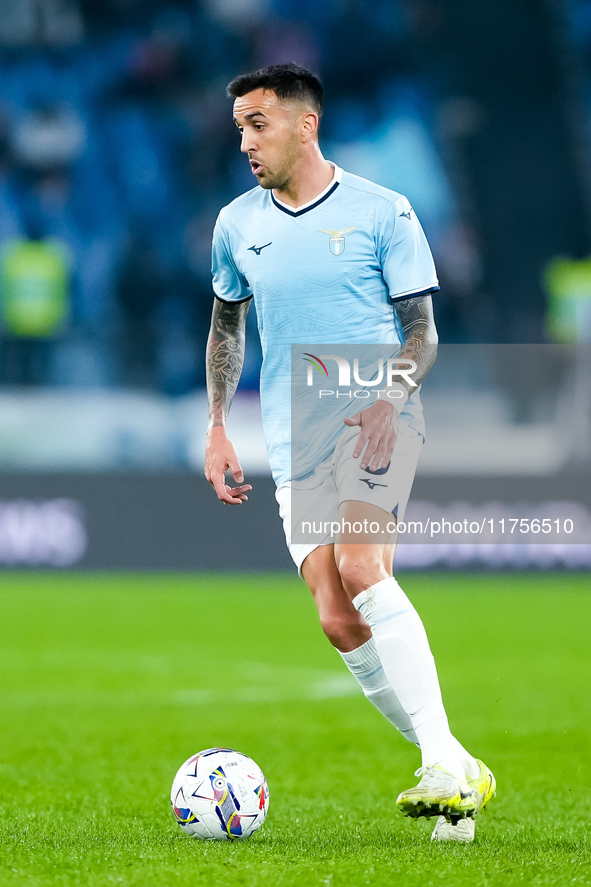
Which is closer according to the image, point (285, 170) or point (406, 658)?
point (406, 658)

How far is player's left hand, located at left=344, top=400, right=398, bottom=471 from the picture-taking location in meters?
3.57

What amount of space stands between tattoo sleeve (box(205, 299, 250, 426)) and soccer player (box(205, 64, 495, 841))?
20 centimetres

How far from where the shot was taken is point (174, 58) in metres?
16.1

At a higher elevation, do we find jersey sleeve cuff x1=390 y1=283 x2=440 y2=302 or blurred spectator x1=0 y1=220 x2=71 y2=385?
blurred spectator x1=0 y1=220 x2=71 y2=385

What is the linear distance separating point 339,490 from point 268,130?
1.10 m

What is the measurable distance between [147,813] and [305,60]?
13.5m

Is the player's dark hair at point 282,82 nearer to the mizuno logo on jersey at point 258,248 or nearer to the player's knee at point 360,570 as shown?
the mizuno logo on jersey at point 258,248

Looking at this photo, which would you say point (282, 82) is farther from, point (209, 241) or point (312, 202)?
point (209, 241)

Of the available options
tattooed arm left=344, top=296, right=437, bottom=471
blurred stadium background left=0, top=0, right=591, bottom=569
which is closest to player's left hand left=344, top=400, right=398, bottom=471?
tattooed arm left=344, top=296, right=437, bottom=471

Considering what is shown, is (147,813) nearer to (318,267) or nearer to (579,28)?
(318,267)

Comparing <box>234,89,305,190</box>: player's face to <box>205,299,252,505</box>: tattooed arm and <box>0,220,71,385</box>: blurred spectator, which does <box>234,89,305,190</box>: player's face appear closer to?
<box>205,299,252,505</box>: tattooed arm

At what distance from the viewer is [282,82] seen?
3.80m

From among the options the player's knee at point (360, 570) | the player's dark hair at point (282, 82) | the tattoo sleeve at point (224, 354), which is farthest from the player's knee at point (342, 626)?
the player's dark hair at point (282, 82)

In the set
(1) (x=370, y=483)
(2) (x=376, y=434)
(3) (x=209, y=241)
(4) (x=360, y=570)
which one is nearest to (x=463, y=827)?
(4) (x=360, y=570)
